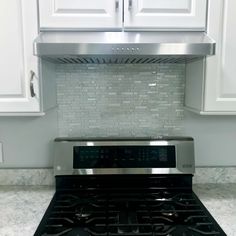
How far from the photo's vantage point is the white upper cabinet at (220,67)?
1194 mm

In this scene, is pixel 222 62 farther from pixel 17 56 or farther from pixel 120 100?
pixel 17 56

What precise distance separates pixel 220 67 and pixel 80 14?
623 millimetres

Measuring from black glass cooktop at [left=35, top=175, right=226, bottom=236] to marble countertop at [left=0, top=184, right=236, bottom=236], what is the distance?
4 cm

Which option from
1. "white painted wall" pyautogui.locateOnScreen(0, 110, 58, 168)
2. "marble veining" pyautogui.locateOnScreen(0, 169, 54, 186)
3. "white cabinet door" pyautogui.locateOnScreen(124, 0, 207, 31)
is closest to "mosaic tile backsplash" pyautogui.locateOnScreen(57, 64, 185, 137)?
"white painted wall" pyautogui.locateOnScreen(0, 110, 58, 168)

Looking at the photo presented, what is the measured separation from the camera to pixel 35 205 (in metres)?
1.30

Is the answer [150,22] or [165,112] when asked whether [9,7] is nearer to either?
[150,22]

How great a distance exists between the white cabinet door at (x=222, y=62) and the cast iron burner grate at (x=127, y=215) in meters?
0.46

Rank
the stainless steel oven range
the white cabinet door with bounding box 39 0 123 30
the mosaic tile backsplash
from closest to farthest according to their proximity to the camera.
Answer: the white cabinet door with bounding box 39 0 123 30 < the stainless steel oven range < the mosaic tile backsplash

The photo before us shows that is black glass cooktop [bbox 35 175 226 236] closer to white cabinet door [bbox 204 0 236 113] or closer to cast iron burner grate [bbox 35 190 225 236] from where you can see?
cast iron burner grate [bbox 35 190 225 236]

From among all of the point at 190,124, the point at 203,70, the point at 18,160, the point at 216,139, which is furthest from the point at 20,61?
the point at 216,139

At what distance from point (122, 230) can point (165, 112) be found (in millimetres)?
705

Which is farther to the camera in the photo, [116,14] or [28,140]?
[28,140]

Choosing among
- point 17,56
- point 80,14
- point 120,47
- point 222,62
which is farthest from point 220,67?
point 17,56

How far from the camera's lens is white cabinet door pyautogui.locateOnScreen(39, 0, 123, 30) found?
1.15 m
